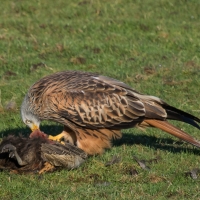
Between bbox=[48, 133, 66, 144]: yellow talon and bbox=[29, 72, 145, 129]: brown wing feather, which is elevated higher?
bbox=[29, 72, 145, 129]: brown wing feather

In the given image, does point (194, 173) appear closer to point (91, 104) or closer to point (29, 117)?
point (91, 104)

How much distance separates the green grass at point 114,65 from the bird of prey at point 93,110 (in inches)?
10.7

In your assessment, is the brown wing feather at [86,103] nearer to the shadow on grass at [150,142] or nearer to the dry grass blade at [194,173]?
the shadow on grass at [150,142]

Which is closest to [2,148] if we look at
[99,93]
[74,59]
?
[99,93]

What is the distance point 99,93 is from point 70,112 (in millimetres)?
475

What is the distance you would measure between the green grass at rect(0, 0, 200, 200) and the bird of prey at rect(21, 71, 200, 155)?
271 mm

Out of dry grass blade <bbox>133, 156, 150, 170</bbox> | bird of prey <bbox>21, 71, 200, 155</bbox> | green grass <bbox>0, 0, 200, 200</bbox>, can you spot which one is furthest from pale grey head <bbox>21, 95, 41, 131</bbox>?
dry grass blade <bbox>133, 156, 150, 170</bbox>

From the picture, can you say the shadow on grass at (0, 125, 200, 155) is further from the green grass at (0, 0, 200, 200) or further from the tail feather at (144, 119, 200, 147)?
the tail feather at (144, 119, 200, 147)

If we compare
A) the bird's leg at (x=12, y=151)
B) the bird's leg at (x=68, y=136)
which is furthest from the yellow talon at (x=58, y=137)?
the bird's leg at (x=12, y=151)

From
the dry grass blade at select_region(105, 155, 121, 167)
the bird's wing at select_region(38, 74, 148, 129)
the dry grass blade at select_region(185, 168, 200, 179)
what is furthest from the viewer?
the bird's wing at select_region(38, 74, 148, 129)

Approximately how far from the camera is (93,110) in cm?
804

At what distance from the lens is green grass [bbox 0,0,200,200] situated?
6816 mm

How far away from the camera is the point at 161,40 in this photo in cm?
1293

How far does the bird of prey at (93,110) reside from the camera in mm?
7957
